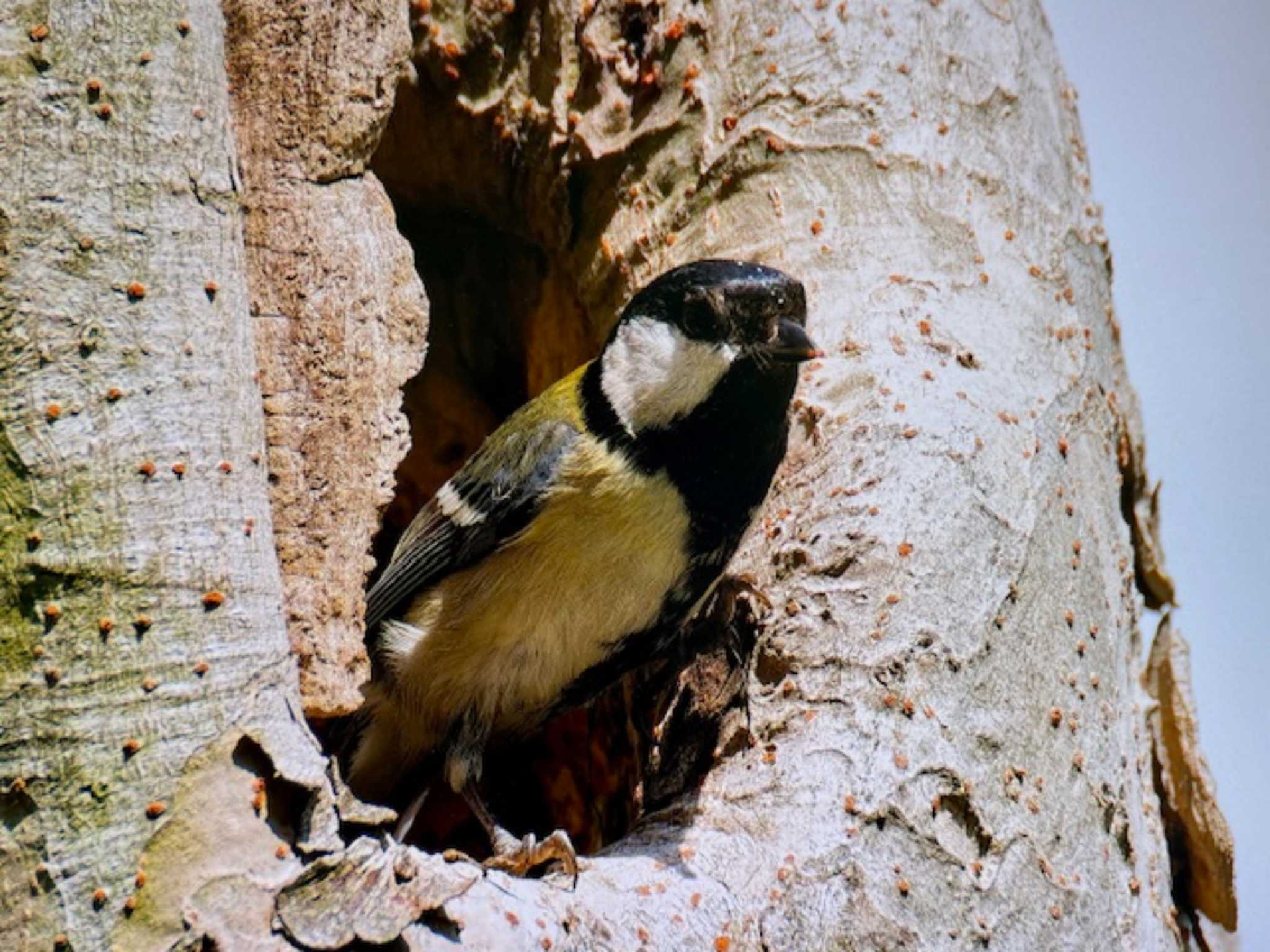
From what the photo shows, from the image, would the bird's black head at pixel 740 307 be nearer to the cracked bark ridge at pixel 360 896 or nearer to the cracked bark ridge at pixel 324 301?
the cracked bark ridge at pixel 324 301

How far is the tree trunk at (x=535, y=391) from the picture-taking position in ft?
5.18

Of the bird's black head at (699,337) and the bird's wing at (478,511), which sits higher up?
the bird's black head at (699,337)

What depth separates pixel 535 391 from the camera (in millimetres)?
3371

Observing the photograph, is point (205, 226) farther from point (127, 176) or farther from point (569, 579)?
point (569, 579)

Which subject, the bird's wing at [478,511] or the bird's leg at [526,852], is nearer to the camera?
the bird's leg at [526,852]

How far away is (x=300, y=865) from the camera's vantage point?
1.58 meters

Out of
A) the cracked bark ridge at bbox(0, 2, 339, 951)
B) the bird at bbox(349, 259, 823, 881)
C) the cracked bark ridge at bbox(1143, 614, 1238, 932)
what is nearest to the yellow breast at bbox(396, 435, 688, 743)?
the bird at bbox(349, 259, 823, 881)

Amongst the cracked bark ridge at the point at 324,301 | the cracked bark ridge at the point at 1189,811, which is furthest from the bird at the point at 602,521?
the cracked bark ridge at the point at 1189,811

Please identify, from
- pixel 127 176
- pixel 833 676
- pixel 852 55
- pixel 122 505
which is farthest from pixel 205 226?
pixel 852 55

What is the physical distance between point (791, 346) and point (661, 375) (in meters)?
0.25

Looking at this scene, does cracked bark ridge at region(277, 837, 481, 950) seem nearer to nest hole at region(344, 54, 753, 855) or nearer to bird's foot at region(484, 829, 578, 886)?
bird's foot at region(484, 829, 578, 886)

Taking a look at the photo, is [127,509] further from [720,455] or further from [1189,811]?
[1189,811]

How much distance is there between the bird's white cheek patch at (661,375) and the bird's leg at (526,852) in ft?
2.27

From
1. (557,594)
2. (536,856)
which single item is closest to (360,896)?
(536,856)
